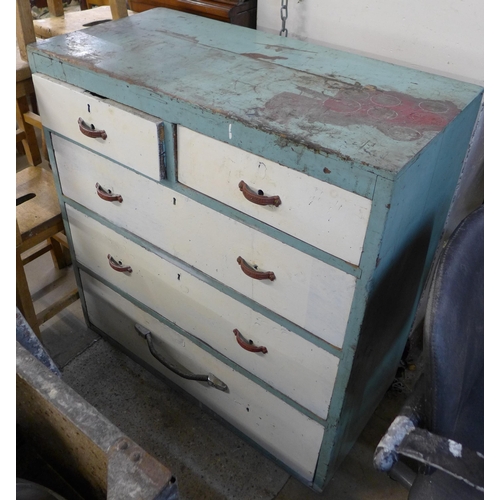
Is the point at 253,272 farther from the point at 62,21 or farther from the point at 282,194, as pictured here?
the point at 62,21

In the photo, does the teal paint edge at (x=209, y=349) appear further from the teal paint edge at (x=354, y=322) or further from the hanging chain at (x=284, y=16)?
the hanging chain at (x=284, y=16)

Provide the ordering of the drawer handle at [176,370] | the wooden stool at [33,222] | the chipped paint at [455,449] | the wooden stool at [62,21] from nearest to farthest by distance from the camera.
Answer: the chipped paint at [455,449] < the drawer handle at [176,370] < the wooden stool at [33,222] < the wooden stool at [62,21]

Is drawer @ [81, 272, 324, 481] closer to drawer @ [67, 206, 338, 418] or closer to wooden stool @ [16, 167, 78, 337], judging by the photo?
drawer @ [67, 206, 338, 418]

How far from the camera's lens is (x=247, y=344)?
125cm

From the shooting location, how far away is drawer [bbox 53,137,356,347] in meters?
1.03

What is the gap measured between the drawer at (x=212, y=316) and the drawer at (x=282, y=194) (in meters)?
0.29

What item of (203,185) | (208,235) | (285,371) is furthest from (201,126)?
(285,371)

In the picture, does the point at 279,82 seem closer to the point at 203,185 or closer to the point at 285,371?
the point at 203,185

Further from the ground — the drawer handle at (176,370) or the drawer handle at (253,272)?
the drawer handle at (253,272)

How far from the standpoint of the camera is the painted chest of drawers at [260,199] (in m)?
0.93

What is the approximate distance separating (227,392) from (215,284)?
1.28 ft

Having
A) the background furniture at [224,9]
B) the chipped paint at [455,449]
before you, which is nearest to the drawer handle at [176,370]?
the chipped paint at [455,449]

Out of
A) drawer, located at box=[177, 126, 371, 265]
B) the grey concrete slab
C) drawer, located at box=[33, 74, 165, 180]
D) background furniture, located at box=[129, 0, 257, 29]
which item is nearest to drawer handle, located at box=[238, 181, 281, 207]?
drawer, located at box=[177, 126, 371, 265]

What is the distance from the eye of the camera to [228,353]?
1359 mm
